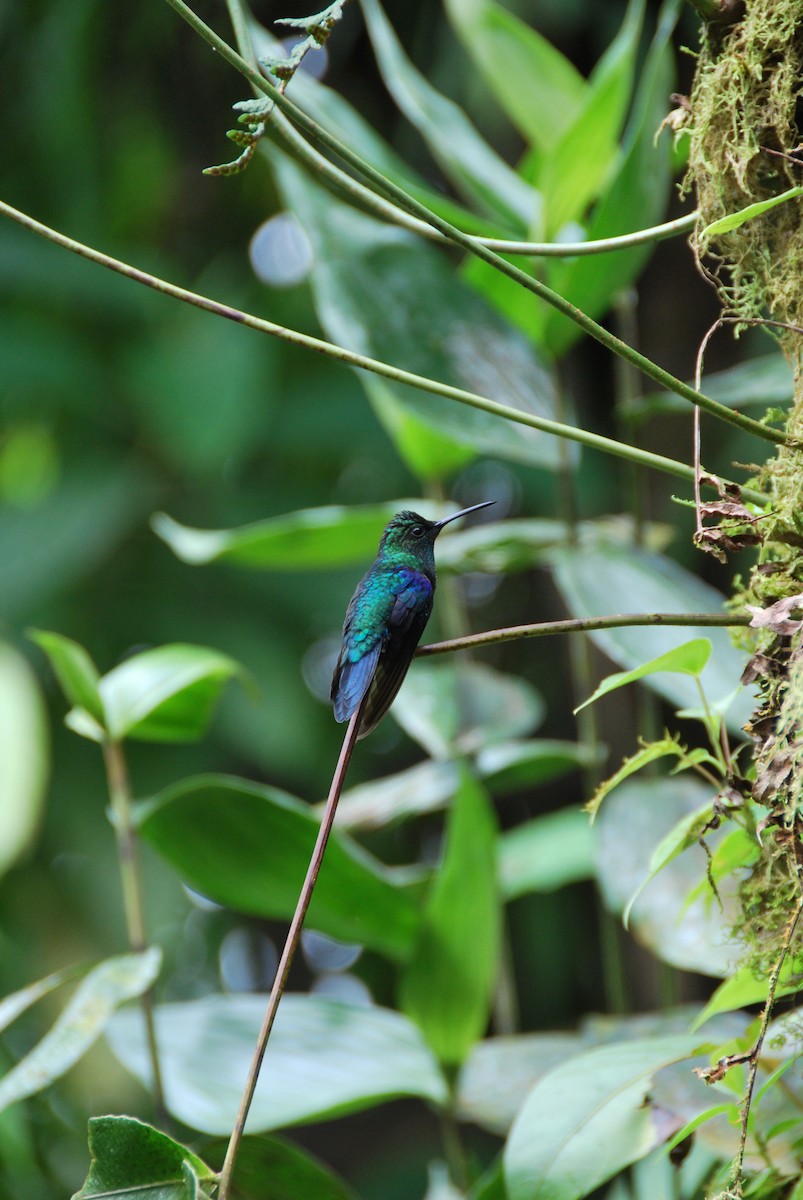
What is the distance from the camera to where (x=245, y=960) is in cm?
295

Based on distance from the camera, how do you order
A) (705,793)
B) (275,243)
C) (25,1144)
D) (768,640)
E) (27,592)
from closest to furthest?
(768,640) < (705,793) < (25,1144) < (27,592) < (275,243)

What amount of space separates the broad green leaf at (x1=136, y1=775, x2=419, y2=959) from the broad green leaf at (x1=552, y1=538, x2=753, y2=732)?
0.32m

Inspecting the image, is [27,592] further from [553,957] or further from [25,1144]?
[553,957]

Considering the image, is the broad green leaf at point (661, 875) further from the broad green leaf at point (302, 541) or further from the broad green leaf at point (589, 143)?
the broad green leaf at point (589, 143)

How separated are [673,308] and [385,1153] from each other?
191 cm

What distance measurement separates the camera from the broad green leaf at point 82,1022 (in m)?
0.86

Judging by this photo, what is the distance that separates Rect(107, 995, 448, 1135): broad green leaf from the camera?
1.02 m

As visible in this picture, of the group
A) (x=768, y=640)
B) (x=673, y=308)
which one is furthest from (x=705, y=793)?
(x=673, y=308)

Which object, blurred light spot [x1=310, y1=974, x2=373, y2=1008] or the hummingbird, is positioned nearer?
the hummingbird

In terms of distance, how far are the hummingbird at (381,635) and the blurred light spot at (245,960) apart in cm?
225

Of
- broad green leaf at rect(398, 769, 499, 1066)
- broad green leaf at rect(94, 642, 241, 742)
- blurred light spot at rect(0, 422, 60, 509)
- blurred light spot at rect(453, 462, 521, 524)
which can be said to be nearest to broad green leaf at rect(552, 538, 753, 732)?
broad green leaf at rect(398, 769, 499, 1066)

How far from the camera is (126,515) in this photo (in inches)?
99.0

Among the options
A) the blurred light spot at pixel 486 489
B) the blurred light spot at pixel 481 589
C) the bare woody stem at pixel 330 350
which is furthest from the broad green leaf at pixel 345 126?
the blurred light spot at pixel 481 589

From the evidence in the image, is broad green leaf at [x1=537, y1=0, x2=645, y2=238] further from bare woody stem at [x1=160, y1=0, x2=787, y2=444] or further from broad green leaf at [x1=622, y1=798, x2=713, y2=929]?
broad green leaf at [x1=622, y1=798, x2=713, y2=929]
